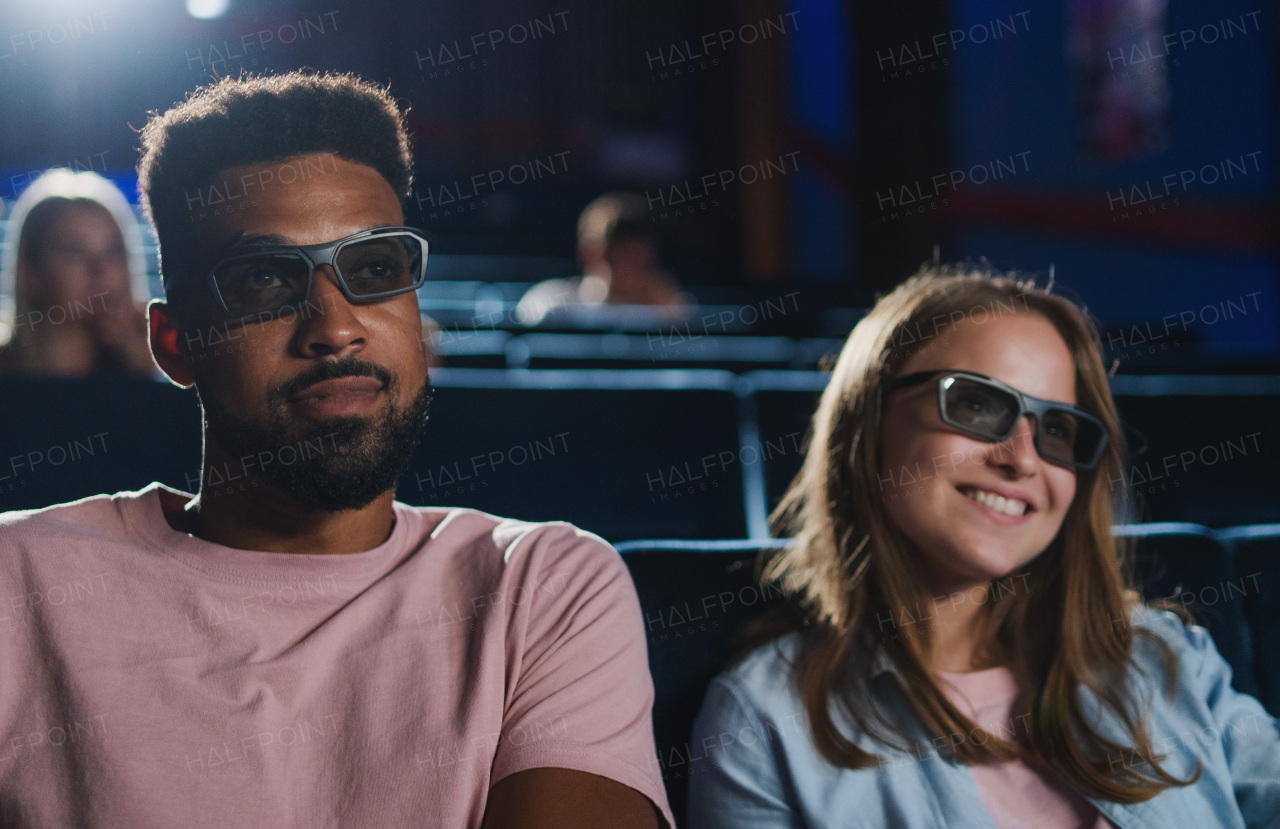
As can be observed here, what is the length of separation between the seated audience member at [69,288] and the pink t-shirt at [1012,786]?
1470 mm

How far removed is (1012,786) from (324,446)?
902 millimetres

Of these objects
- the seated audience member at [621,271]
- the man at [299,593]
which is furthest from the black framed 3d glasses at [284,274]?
the seated audience member at [621,271]

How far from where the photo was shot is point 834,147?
24.6ft

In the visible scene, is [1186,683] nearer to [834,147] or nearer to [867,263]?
[867,263]

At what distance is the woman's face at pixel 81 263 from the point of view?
67.5 inches

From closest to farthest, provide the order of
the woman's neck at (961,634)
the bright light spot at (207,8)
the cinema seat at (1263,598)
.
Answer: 1. the woman's neck at (961,634)
2. the cinema seat at (1263,598)
3. the bright light spot at (207,8)

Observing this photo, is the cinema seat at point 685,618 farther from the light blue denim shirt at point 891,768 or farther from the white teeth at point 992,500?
the white teeth at point 992,500

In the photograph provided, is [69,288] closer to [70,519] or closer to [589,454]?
[70,519]

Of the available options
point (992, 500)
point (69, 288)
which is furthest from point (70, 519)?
point (992, 500)

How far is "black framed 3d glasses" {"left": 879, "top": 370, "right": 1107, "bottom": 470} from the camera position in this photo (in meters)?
1.25

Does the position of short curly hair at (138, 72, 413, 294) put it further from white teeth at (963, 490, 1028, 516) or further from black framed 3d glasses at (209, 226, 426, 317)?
white teeth at (963, 490, 1028, 516)

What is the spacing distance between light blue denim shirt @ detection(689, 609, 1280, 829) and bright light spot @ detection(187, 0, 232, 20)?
336 inches

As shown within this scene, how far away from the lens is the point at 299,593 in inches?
42.4

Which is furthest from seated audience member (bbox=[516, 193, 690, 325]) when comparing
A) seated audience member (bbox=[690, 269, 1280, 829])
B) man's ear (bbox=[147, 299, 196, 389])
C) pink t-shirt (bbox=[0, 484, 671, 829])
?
pink t-shirt (bbox=[0, 484, 671, 829])
